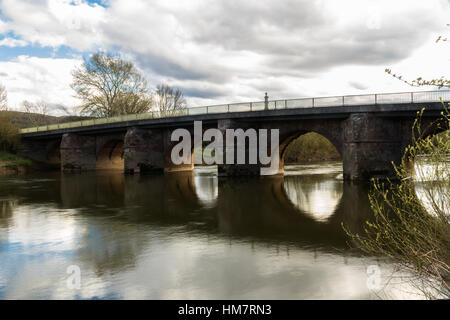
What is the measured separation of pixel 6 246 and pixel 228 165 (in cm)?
2018

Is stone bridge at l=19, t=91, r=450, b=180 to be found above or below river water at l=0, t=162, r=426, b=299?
above

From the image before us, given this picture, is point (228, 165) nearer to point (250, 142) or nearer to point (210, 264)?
point (250, 142)

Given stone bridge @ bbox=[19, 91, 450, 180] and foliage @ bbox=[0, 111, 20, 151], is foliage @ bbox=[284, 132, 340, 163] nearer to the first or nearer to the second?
stone bridge @ bbox=[19, 91, 450, 180]

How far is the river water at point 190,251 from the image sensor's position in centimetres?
639

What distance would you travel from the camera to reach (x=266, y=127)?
1158 inches

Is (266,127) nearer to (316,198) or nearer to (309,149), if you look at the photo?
(316,198)

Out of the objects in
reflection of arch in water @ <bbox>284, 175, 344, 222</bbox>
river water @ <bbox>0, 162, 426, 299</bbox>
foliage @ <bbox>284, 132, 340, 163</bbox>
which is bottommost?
river water @ <bbox>0, 162, 426, 299</bbox>

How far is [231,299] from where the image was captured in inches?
235

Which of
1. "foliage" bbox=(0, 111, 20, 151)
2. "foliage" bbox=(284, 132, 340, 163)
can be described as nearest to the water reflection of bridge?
"foliage" bbox=(0, 111, 20, 151)

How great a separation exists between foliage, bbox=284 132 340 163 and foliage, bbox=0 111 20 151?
37537 mm

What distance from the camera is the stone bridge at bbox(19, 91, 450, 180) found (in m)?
23.4

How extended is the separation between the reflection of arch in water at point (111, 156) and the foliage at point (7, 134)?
512 inches

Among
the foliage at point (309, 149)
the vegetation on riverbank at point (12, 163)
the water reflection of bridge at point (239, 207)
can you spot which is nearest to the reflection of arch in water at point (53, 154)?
the vegetation on riverbank at point (12, 163)
